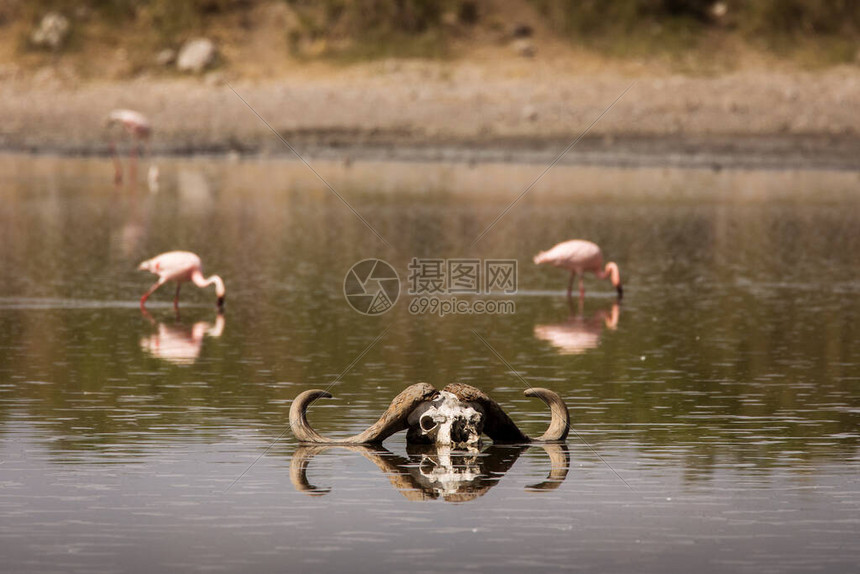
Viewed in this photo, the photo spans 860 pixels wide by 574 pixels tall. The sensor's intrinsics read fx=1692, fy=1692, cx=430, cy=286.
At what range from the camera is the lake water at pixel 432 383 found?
24.7ft

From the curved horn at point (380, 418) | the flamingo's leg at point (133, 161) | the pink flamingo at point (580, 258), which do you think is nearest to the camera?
the curved horn at point (380, 418)

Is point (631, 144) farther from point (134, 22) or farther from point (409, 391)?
point (409, 391)

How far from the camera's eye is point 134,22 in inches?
1662

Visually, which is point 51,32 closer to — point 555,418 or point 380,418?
point 380,418

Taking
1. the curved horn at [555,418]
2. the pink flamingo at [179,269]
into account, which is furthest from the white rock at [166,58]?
the curved horn at [555,418]

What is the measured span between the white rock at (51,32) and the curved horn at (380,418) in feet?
107

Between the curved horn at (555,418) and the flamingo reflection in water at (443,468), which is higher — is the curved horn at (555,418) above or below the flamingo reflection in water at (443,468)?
above

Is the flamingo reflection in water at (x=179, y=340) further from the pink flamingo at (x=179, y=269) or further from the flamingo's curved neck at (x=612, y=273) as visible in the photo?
the flamingo's curved neck at (x=612, y=273)

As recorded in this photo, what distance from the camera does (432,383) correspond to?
1152 centimetres

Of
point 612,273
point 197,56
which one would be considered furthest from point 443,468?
point 197,56

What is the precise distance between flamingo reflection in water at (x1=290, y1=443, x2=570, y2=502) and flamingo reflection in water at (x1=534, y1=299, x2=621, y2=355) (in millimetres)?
3799

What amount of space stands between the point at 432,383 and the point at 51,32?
31428 mm

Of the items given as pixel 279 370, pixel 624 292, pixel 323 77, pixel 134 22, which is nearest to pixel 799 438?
pixel 279 370

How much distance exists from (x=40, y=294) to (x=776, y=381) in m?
7.49
